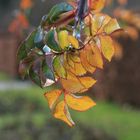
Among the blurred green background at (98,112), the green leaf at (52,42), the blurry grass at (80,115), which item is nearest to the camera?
the green leaf at (52,42)

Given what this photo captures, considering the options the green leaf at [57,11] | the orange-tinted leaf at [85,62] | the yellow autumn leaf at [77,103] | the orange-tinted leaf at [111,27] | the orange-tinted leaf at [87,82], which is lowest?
the yellow autumn leaf at [77,103]

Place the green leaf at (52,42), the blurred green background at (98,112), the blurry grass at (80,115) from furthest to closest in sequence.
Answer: the blurry grass at (80,115) → the blurred green background at (98,112) → the green leaf at (52,42)

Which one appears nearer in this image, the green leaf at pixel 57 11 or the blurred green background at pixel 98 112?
the green leaf at pixel 57 11

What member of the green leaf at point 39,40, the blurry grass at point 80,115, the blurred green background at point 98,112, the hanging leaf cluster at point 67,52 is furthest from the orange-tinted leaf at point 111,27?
the blurry grass at point 80,115

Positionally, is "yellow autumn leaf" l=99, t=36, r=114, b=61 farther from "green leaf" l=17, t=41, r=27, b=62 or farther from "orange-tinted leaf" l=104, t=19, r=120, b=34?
"green leaf" l=17, t=41, r=27, b=62

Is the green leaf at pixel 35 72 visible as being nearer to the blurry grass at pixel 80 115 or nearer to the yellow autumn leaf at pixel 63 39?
the yellow autumn leaf at pixel 63 39

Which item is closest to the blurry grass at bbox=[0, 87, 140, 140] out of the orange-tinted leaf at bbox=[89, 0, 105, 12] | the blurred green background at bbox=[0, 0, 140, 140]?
the blurred green background at bbox=[0, 0, 140, 140]

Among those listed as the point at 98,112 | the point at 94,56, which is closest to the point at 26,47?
the point at 94,56
